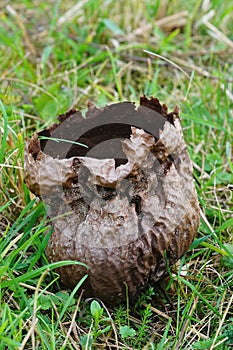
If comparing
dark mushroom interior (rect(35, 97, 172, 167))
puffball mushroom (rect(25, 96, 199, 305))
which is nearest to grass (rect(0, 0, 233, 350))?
puffball mushroom (rect(25, 96, 199, 305))

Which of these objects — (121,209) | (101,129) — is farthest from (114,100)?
(121,209)

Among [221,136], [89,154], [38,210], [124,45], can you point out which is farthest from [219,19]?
[38,210]

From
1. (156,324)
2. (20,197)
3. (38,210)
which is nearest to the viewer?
(156,324)

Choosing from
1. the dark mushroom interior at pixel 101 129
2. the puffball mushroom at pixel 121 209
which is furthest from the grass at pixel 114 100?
the dark mushroom interior at pixel 101 129

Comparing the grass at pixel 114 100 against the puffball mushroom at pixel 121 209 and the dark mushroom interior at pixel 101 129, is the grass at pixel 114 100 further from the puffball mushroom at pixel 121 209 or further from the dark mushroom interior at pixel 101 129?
the dark mushroom interior at pixel 101 129

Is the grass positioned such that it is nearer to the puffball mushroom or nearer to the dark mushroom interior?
the puffball mushroom

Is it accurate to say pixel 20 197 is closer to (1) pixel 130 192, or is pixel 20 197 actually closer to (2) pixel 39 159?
(2) pixel 39 159

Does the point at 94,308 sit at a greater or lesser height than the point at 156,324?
greater
